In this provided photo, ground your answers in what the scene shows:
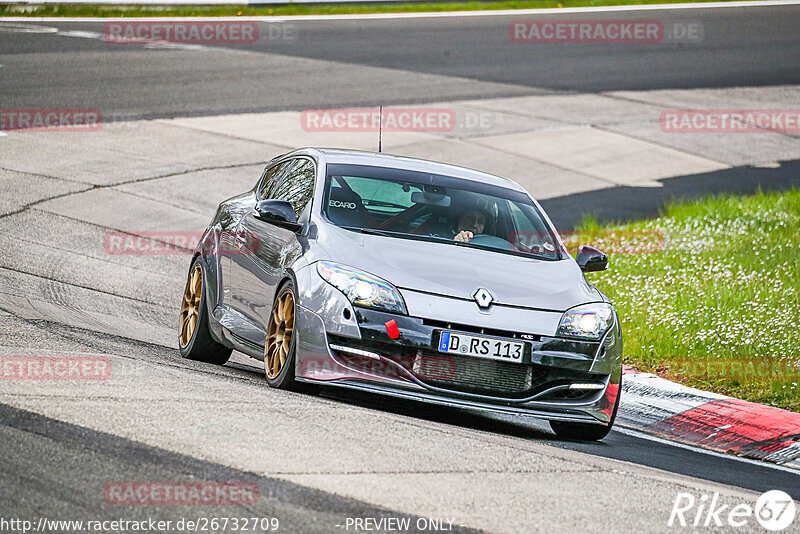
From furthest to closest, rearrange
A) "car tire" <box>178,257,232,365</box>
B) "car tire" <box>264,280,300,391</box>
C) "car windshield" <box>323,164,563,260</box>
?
"car tire" <box>178,257,232,365</box>, "car windshield" <box>323,164,563,260</box>, "car tire" <box>264,280,300,391</box>

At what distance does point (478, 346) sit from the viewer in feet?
23.9

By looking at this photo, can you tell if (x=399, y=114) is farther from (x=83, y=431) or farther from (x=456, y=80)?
(x=83, y=431)

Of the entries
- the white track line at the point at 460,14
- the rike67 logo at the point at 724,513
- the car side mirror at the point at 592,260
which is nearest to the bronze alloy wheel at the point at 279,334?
the car side mirror at the point at 592,260

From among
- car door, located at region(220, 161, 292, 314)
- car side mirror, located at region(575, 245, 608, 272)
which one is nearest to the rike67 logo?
car side mirror, located at region(575, 245, 608, 272)

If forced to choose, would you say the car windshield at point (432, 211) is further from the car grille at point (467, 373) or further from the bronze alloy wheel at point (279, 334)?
the car grille at point (467, 373)

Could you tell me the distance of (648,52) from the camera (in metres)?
29.4

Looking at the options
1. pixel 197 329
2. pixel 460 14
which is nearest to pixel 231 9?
pixel 460 14

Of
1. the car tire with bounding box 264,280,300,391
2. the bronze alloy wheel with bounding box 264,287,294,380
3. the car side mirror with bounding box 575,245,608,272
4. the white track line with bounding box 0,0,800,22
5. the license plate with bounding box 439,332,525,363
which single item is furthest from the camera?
the white track line with bounding box 0,0,800,22

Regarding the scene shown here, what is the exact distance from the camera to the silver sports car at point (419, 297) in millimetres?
7301

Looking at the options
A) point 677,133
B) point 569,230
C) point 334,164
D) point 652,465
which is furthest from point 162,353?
point 677,133

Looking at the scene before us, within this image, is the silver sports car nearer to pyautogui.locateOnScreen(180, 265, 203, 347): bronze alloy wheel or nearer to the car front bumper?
the car front bumper

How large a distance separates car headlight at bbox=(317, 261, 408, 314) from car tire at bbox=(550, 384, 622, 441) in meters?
1.54

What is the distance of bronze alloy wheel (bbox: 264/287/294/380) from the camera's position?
769 centimetres

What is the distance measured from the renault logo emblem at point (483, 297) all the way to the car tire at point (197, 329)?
2607 millimetres
